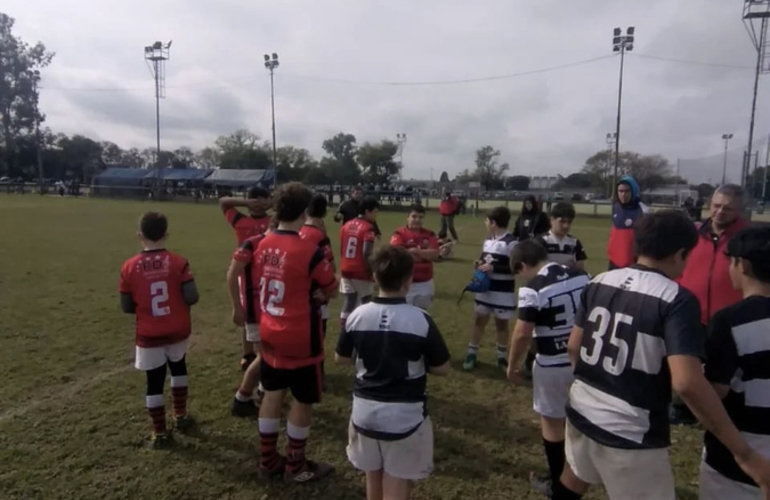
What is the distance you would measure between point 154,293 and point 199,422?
50.5 inches

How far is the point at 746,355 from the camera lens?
2.13 metres

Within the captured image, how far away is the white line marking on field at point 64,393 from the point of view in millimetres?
4809

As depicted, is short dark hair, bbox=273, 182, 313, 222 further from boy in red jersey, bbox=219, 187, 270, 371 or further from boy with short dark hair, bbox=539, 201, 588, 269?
boy with short dark hair, bbox=539, 201, 588, 269

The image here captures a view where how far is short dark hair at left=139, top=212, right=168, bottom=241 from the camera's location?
14.1ft

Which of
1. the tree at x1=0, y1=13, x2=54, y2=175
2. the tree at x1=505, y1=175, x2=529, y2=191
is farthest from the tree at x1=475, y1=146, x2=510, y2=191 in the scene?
the tree at x1=0, y1=13, x2=54, y2=175

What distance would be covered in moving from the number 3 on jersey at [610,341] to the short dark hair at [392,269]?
95 cm

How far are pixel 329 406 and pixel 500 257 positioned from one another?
244 centimetres

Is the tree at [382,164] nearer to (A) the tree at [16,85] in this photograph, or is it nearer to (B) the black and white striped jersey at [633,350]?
(A) the tree at [16,85]

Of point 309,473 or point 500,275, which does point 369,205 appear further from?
point 309,473

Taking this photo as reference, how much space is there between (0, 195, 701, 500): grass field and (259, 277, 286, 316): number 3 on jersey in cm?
125

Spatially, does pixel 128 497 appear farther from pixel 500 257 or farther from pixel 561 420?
pixel 500 257

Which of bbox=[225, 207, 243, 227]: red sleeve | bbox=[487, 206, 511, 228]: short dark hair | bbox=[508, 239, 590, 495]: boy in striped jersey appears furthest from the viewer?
bbox=[487, 206, 511, 228]: short dark hair

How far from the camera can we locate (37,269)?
40.1 ft

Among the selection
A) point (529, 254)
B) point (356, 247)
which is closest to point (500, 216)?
point (356, 247)
